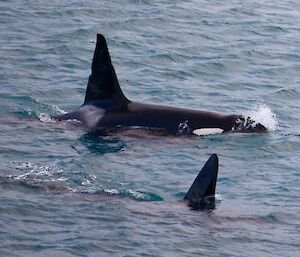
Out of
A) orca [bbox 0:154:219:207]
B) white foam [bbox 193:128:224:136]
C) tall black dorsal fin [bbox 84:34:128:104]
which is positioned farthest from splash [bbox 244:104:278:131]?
orca [bbox 0:154:219:207]

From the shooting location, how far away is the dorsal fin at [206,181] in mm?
15172

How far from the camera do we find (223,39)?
28.4 meters

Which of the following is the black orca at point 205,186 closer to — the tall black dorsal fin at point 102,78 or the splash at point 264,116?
the tall black dorsal fin at point 102,78

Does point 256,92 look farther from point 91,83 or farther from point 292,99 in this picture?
point 91,83

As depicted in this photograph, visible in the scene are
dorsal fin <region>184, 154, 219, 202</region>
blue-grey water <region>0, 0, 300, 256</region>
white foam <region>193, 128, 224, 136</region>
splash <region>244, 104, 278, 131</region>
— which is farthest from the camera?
splash <region>244, 104, 278, 131</region>

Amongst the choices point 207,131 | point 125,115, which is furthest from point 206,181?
point 125,115

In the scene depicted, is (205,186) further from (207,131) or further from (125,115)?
(125,115)

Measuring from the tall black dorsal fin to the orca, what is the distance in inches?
161

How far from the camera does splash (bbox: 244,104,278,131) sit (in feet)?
68.3

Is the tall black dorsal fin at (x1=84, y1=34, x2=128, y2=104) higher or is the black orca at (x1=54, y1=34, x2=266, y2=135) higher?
the tall black dorsal fin at (x1=84, y1=34, x2=128, y2=104)

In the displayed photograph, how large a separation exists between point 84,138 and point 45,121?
48.7 inches

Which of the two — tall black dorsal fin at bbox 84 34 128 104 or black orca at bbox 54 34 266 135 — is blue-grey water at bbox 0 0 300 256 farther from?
tall black dorsal fin at bbox 84 34 128 104

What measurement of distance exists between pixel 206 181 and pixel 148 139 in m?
4.17

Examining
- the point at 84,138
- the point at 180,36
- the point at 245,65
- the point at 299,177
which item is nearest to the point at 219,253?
the point at 299,177
